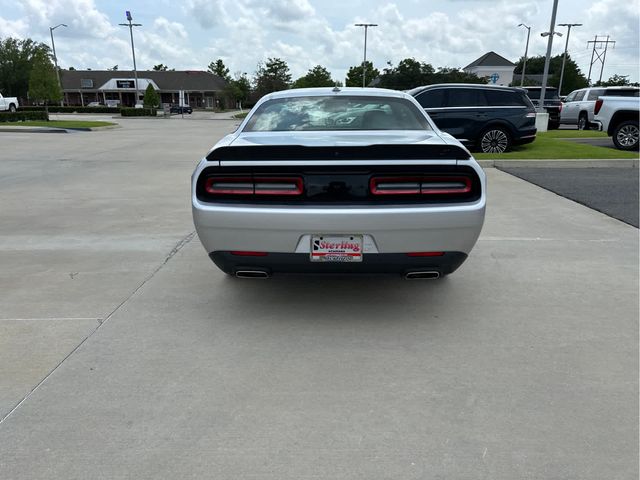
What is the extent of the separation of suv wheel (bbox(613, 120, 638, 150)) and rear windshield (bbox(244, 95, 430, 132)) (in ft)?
38.9

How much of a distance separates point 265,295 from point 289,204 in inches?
44.9

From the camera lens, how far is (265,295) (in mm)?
4207

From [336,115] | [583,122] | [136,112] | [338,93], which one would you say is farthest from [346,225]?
[136,112]

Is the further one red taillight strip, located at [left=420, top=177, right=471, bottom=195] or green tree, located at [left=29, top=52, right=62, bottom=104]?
green tree, located at [left=29, top=52, right=62, bottom=104]

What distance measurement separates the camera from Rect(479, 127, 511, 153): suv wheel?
42.0ft

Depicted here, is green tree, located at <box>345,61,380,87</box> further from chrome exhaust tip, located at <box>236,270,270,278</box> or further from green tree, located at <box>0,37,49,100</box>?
chrome exhaust tip, located at <box>236,270,270,278</box>

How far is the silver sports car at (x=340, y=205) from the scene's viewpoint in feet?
10.7

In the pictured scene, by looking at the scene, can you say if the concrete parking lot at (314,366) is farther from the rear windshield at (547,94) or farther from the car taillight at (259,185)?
the rear windshield at (547,94)

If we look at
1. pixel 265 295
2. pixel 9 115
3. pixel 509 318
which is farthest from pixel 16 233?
pixel 9 115

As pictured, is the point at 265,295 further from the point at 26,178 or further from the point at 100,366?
the point at 26,178

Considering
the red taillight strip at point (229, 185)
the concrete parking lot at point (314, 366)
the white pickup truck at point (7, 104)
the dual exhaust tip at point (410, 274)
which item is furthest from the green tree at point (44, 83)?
the dual exhaust tip at point (410, 274)

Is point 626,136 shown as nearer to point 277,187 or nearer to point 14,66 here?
point 277,187

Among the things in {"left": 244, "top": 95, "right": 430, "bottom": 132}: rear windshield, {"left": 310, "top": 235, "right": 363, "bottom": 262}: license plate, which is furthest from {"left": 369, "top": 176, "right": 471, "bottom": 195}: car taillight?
{"left": 244, "top": 95, "right": 430, "bottom": 132}: rear windshield

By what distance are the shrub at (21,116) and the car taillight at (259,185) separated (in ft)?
96.8
